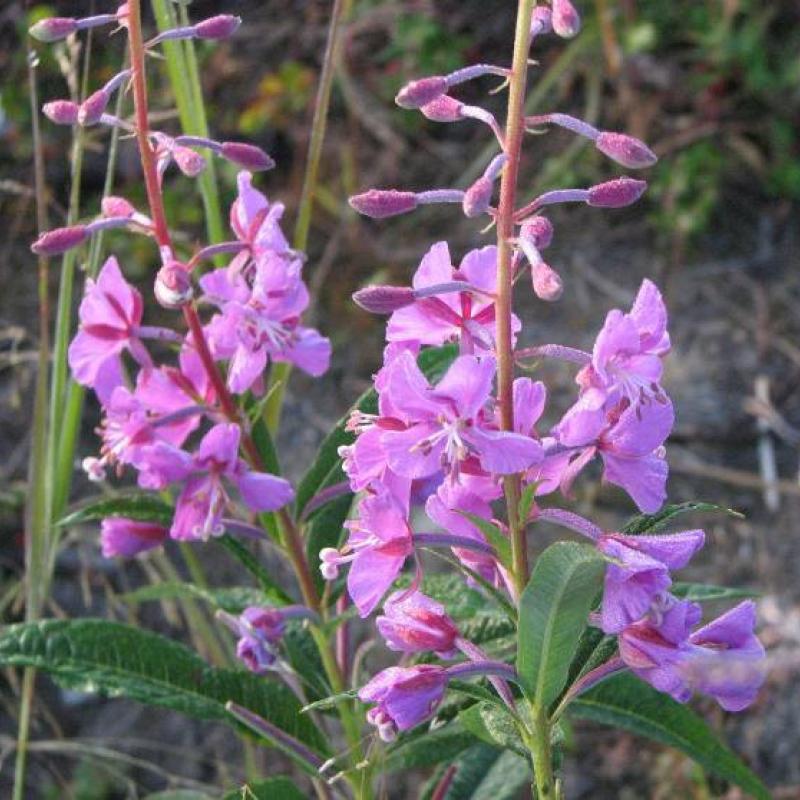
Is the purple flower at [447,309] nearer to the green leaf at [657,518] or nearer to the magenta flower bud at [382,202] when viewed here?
the magenta flower bud at [382,202]

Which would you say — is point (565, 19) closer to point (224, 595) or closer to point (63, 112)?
point (63, 112)

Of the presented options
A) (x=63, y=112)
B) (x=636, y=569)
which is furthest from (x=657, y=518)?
(x=63, y=112)

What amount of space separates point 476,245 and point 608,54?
0.68 m

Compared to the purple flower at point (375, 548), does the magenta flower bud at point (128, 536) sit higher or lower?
lower

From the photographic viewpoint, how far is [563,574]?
1.32 m

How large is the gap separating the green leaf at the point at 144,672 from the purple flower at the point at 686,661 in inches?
25.0

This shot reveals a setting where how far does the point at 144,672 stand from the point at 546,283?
0.85 m

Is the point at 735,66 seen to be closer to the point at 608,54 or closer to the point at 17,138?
the point at 608,54

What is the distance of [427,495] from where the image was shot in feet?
4.96

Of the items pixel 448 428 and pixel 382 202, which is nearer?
pixel 448 428

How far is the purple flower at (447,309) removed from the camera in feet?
4.77

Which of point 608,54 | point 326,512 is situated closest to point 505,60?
point 608,54

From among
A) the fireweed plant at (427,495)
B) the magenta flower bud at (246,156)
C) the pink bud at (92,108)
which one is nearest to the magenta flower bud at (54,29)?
the fireweed plant at (427,495)

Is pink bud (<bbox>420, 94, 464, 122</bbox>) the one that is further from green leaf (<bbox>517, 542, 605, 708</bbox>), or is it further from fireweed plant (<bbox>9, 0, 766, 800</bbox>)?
green leaf (<bbox>517, 542, 605, 708</bbox>)
